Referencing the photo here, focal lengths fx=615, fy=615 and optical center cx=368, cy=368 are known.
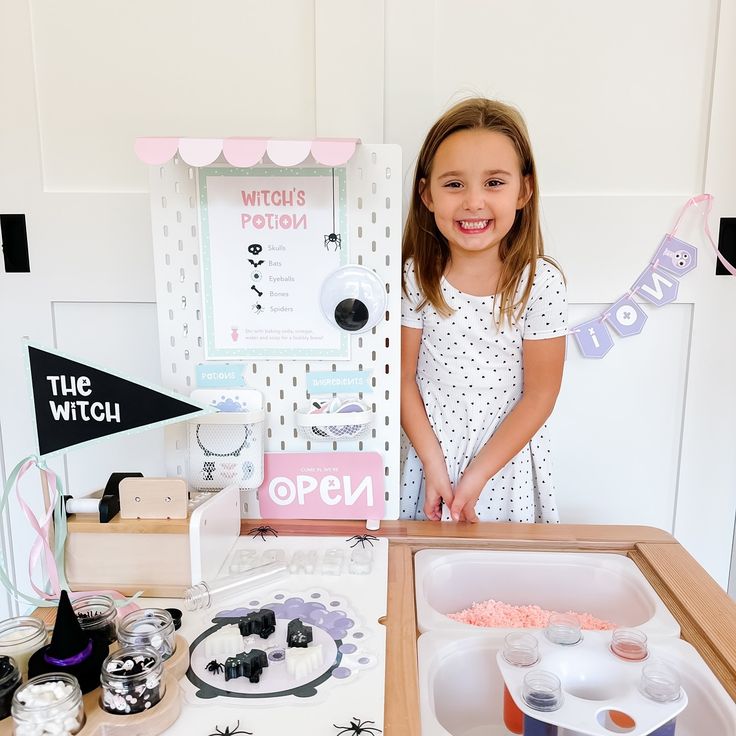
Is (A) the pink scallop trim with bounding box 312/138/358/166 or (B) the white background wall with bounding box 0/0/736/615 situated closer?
(A) the pink scallop trim with bounding box 312/138/358/166

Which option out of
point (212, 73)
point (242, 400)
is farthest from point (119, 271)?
point (242, 400)

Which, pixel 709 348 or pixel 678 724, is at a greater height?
pixel 709 348

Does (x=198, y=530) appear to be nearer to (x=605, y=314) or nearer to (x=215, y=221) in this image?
(x=215, y=221)

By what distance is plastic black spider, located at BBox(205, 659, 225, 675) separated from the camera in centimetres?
58

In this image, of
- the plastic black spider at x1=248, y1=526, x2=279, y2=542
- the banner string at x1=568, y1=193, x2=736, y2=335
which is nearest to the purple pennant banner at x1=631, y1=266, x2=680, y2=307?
the banner string at x1=568, y1=193, x2=736, y2=335

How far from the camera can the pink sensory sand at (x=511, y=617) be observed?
0.77 meters

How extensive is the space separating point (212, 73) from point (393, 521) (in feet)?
3.01

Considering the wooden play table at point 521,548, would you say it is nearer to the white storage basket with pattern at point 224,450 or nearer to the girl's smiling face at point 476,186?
the white storage basket with pattern at point 224,450

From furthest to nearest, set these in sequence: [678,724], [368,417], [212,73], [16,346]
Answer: [16,346] < [212,73] < [368,417] < [678,724]

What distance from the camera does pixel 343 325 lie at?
2.89 feet

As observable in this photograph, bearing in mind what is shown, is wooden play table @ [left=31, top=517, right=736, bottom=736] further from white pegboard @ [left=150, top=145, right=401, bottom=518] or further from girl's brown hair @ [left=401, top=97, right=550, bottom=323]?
girl's brown hair @ [left=401, top=97, right=550, bottom=323]

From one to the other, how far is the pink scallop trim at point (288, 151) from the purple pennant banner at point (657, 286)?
31.2 inches

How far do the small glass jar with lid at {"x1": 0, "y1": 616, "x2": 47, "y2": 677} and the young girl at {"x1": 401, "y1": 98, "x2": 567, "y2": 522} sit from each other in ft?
1.98

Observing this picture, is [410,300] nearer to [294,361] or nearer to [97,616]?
[294,361]
